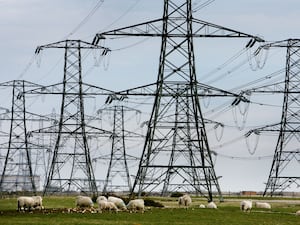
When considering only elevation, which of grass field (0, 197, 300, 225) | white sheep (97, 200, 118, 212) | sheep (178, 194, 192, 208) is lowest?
grass field (0, 197, 300, 225)

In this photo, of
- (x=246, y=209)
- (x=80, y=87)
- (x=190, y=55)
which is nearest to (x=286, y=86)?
(x=80, y=87)

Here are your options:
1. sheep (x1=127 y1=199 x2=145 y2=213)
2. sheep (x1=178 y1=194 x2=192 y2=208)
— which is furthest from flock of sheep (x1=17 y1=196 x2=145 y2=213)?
sheep (x1=178 y1=194 x2=192 y2=208)

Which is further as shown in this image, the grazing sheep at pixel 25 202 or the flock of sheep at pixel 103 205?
the flock of sheep at pixel 103 205

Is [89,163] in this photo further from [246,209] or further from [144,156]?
[246,209]

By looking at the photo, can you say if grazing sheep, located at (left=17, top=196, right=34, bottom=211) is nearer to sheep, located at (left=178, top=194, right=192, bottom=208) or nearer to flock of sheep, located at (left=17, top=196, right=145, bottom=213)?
flock of sheep, located at (left=17, top=196, right=145, bottom=213)

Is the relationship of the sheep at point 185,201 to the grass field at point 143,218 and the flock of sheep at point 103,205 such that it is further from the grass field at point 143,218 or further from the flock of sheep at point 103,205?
the grass field at point 143,218

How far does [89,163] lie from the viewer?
3349 inches

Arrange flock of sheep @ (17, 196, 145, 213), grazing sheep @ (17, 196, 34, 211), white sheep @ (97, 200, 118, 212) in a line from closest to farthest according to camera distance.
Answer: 1. grazing sheep @ (17, 196, 34, 211)
2. flock of sheep @ (17, 196, 145, 213)
3. white sheep @ (97, 200, 118, 212)

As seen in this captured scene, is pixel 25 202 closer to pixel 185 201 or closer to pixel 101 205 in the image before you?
pixel 101 205

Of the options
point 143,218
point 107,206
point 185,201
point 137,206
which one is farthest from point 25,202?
point 185,201

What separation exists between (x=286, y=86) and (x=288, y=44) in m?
5.01

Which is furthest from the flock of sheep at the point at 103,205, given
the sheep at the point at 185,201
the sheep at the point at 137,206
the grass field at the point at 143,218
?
the sheep at the point at 185,201

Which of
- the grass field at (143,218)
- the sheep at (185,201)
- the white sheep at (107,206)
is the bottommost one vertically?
the grass field at (143,218)

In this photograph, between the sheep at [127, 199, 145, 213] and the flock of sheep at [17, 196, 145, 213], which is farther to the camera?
the sheep at [127, 199, 145, 213]
